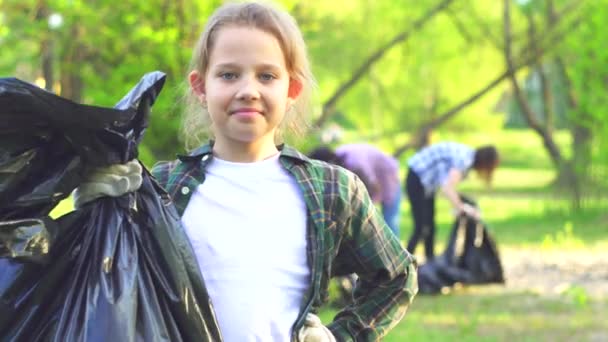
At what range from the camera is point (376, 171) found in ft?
29.7

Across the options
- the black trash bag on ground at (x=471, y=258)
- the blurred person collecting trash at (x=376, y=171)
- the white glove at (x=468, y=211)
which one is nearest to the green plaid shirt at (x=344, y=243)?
the blurred person collecting trash at (x=376, y=171)

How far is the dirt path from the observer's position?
10.1 m

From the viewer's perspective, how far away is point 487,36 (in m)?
19.3

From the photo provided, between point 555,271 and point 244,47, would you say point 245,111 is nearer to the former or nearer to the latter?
point 244,47

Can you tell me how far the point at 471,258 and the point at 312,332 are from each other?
798 centimetres

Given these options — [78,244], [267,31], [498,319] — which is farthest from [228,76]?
[498,319]

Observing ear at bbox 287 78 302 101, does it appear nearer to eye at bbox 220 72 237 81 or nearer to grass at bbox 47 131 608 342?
eye at bbox 220 72 237 81

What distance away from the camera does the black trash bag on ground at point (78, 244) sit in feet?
6.35

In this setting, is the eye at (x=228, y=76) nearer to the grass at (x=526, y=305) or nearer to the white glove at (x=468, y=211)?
the grass at (x=526, y=305)

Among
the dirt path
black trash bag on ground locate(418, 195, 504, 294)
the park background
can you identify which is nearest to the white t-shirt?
the park background

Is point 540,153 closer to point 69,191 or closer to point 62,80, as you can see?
point 62,80

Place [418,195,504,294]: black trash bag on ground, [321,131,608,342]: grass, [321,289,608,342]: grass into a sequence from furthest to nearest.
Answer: [418,195,504,294]: black trash bag on ground
[321,131,608,342]: grass
[321,289,608,342]: grass

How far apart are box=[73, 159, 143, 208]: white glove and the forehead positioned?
368 millimetres

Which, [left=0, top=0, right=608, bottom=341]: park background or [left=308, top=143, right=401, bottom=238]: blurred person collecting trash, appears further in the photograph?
[left=0, top=0, right=608, bottom=341]: park background
